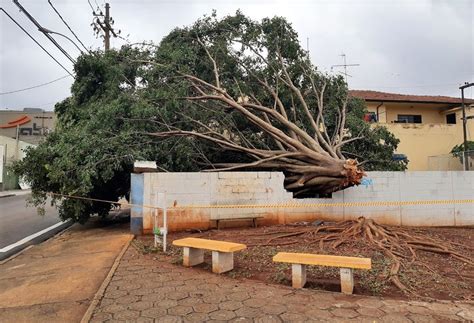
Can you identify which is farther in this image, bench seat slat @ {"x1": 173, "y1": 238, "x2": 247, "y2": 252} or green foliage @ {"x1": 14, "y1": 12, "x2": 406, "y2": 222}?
green foliage @ {"x1": 14, "y1": 12, "x2": 406, "y2": 222}

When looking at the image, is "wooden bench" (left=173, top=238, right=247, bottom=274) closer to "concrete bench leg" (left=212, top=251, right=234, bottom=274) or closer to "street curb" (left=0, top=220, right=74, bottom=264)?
"concrete bench leg" (left=212, top=251, right=234, bottom=274)

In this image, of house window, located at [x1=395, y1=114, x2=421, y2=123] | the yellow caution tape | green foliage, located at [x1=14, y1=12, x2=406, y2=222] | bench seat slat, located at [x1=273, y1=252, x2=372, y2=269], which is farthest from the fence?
bench seat slat, located at [x1=273, y1=252, x2=372, y2=269]

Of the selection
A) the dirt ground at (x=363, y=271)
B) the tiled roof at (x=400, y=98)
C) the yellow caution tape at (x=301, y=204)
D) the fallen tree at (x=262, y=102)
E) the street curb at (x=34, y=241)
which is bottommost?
the street curb at (x=34, y=241)

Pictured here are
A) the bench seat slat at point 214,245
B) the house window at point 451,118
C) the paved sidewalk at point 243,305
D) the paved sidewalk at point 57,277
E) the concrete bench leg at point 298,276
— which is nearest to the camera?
the paved sidewalk at point 243,305

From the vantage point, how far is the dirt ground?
199 inches

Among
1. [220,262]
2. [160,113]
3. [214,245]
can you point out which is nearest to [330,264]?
[220,262]

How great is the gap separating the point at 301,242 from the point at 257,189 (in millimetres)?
2621

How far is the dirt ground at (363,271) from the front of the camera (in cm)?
506

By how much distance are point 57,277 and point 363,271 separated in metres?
4.89

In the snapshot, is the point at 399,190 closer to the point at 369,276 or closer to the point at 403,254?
the point at 403,254

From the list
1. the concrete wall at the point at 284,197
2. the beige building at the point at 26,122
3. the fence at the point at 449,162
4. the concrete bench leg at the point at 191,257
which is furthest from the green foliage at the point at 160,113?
the beige building at the point at 26,122

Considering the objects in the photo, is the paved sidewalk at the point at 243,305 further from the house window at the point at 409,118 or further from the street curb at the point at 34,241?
the house window at the point at 409,118

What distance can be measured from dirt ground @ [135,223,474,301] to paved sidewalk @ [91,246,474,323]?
0.42m

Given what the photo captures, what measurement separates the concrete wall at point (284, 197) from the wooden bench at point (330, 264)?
4842 mm
